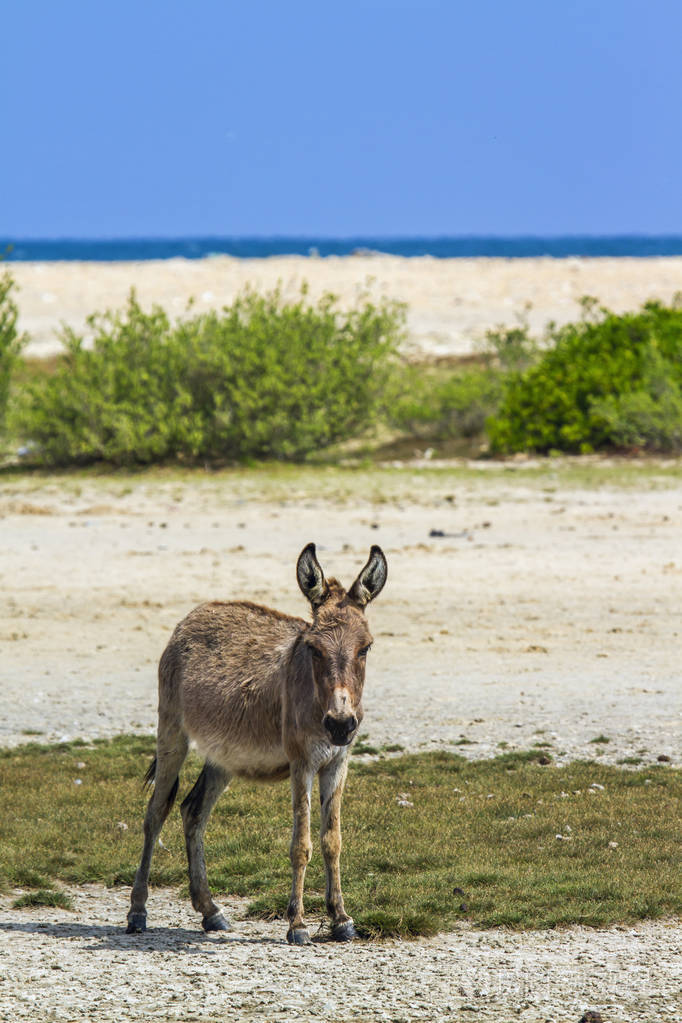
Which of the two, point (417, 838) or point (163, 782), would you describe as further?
point (417, 838)

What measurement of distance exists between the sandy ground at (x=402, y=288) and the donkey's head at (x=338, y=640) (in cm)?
3747

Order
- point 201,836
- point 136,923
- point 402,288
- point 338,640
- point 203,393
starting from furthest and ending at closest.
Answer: point 402,288, point 203,393, point 201,836, point 136,923, point 338,640

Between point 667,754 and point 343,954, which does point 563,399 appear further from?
point 343,954

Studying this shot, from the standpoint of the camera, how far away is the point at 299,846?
20.1 feet

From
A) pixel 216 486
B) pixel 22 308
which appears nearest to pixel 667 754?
pixel 216 486

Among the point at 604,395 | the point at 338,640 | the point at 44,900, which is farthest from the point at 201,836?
the point at 604,395

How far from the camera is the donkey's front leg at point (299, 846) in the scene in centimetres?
610

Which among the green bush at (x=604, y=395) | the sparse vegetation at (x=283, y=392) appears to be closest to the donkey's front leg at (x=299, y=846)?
the sparse vegetation at (x=283, y=392)

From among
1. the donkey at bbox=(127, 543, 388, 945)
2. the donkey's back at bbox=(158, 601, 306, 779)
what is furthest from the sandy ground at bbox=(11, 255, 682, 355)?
the donkey at bbox=(127, 543, 388, 945)

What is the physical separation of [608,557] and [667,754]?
7961 mm

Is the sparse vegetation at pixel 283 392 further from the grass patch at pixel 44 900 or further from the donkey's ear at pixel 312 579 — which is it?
the donkey's ear at pixel 312 579

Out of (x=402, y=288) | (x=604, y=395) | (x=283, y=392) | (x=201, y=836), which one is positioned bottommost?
(x=201, y=836)

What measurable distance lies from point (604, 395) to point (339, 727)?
22062 millimetres

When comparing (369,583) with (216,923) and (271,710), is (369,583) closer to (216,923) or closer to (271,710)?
(271,710)
